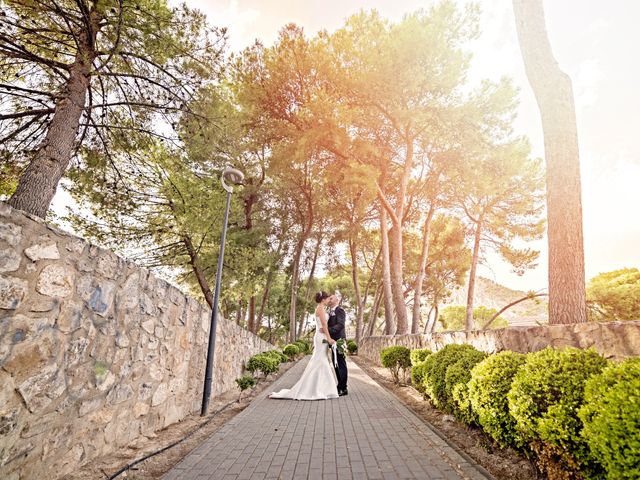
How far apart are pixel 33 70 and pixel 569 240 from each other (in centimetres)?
989

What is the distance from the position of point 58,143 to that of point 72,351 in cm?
425

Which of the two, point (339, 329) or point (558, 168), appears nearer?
point (558, 168)

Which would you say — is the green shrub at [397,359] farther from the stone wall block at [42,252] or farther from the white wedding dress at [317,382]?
the stone wall block at [42,252]

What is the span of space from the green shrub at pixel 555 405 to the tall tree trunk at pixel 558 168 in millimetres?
3006

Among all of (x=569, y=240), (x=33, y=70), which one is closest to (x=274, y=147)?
(x=33, y=70)

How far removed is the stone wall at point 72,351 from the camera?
2.35 m

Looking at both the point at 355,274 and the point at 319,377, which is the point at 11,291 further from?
the point at 355,274

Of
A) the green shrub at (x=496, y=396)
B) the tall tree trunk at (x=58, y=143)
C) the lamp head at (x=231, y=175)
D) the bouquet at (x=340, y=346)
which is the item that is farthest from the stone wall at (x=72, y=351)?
the green shrub at (x=496, y=396)

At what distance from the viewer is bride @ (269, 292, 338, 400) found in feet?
22.0

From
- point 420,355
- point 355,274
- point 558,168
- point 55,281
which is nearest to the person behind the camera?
point 55,281

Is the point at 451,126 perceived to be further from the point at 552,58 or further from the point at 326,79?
the point at 552,58

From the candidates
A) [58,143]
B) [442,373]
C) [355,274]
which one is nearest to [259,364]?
[442,373]

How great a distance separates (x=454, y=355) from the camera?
15.7ft

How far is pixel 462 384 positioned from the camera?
3949 mm
